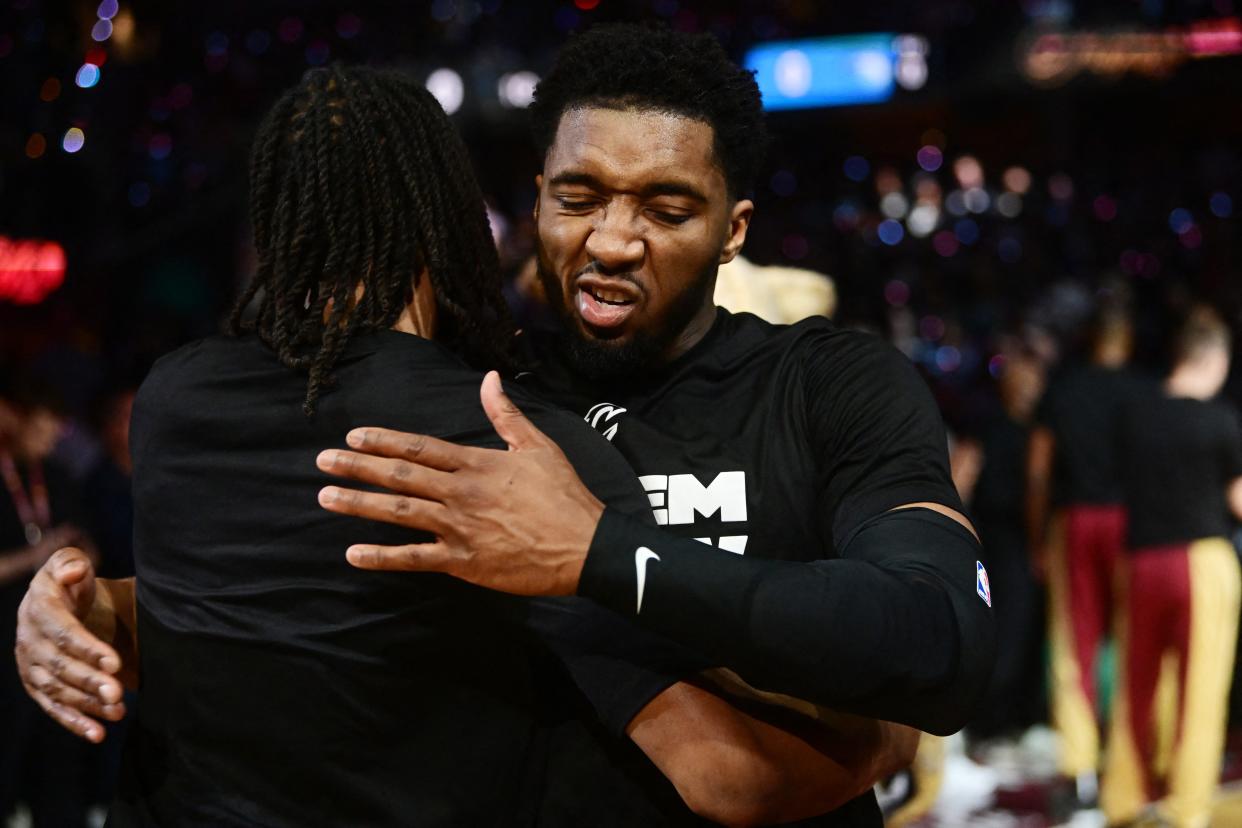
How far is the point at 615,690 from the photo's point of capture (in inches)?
56.4

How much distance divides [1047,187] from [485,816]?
13.9 meters

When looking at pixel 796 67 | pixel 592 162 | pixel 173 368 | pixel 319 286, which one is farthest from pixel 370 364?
pixel 796 67

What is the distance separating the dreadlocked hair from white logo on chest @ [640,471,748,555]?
358mm

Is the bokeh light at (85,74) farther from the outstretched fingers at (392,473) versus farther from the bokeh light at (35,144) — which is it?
the outstretched fingers at (392,473)

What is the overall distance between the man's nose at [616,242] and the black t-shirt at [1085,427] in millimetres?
4141

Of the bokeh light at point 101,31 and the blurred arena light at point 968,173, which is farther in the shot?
the blurred arena light at point 968,173

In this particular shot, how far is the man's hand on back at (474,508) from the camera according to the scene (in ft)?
4.24

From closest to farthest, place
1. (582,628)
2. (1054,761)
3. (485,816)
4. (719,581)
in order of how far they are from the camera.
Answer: (719,581)
(582,628)
(485,816)
(1054,761)

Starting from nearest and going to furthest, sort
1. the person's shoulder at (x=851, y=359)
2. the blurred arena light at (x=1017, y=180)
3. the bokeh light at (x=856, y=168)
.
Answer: the person's shoulder at (x=851, y=359) < the blurred arena light at (x=1017, y=180) < the bokeh light at (x=856, y=168)

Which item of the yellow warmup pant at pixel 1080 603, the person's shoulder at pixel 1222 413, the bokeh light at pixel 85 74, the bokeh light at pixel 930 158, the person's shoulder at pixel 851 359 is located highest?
the bokeh light at pixel 930 158

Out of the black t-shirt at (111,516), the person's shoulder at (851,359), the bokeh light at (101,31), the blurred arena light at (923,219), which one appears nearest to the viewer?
the person's shoulder at (851,359)

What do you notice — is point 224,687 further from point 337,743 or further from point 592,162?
point 592,162

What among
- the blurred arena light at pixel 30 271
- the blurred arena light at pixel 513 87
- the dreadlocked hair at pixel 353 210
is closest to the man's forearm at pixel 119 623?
the dreadlocked hair at pixel 353 210

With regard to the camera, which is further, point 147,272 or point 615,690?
point 147,272
